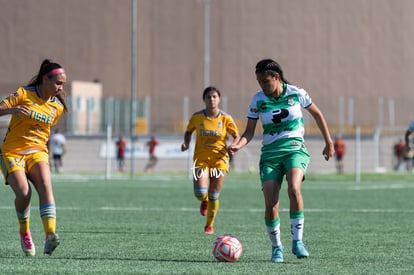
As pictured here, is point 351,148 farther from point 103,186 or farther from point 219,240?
point 219,240

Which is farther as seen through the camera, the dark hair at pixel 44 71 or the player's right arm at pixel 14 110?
the dark hair at pixel 44 71

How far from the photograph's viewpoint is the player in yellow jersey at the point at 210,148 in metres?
14.8

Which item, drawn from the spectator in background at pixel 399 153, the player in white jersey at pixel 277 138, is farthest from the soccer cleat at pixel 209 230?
the spectator in background at pixel 399 153

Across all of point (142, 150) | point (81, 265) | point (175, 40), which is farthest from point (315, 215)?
point (175, 40)

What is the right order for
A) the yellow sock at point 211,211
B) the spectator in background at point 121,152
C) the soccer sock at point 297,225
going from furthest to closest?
the spectator in background at point 121,152 < the yellow sock at point 211,211 < the soccer sock at point 297,225

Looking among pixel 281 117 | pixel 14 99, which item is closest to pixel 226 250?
pixel 281 117

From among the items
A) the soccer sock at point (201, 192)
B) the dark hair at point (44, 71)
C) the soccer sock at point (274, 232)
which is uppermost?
the dark hair at point (44, 71)

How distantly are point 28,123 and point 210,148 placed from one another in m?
4.90

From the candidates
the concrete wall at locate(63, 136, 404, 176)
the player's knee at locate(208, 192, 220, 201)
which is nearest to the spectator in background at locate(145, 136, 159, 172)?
the concrete wall at locate(63, 136, 404, 176)

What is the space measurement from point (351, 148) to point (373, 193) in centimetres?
2825

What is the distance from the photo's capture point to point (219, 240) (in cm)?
1031

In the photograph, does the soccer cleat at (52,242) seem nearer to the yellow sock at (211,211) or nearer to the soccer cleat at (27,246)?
the soccer cleat at (27,246)

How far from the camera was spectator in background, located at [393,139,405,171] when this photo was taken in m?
53.3

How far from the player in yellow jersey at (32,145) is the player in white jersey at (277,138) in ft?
6.57
